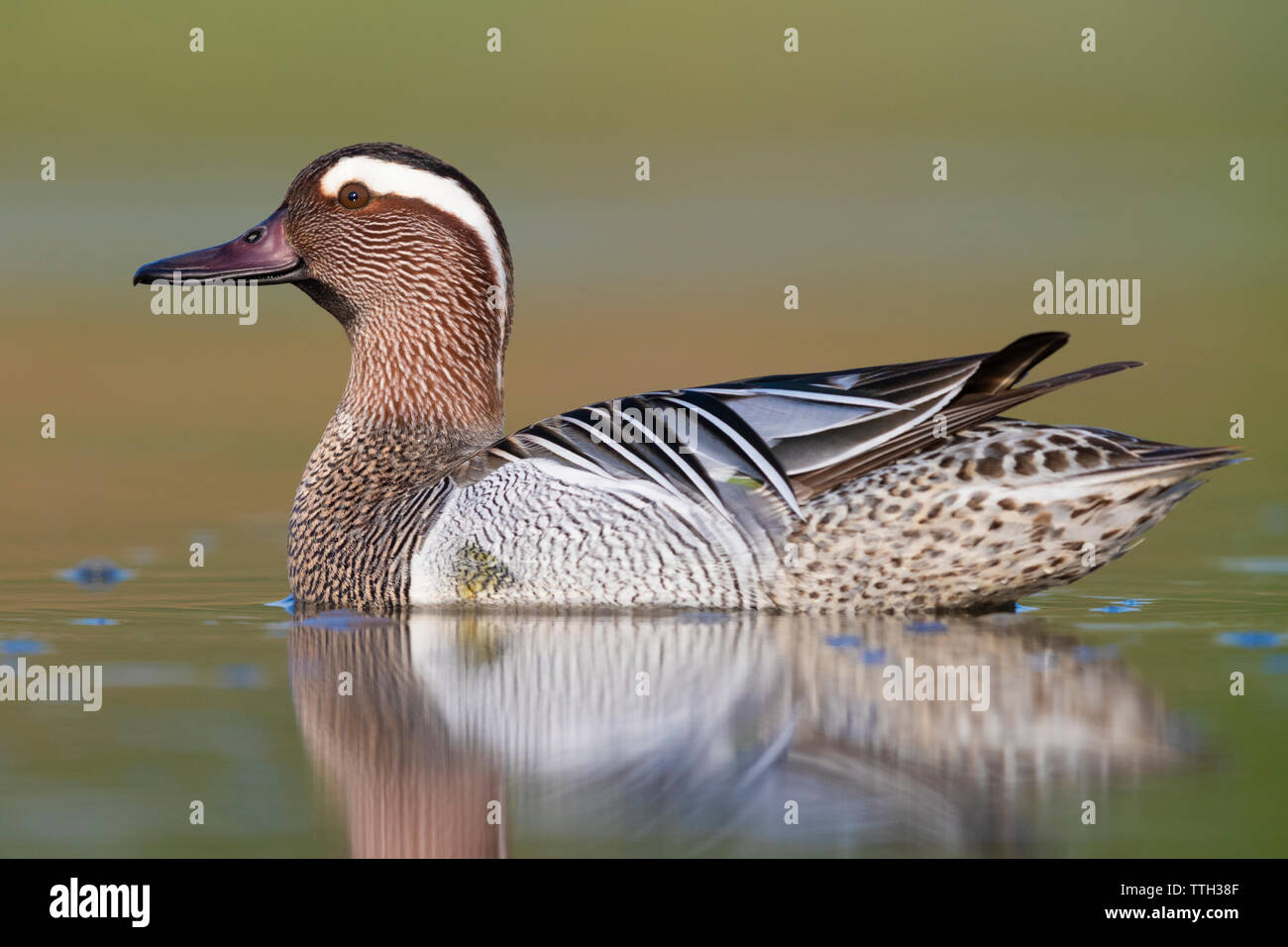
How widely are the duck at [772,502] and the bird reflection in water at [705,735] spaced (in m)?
0.22

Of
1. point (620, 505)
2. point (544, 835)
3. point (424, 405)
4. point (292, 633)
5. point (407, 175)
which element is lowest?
point (544, 835)

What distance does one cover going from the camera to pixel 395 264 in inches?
348

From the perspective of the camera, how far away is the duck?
7.38m

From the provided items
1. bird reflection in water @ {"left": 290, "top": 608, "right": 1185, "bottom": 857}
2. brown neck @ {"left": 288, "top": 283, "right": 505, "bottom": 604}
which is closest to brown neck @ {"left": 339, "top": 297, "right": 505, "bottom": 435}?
brown neck @ {"left": 288, "top": 283, "right": 505, "bottom": 604}

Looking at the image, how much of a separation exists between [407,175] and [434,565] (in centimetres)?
200

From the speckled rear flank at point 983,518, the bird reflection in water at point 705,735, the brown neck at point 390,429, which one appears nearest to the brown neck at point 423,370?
the brown neck at point 390,429

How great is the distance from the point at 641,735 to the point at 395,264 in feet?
12.4

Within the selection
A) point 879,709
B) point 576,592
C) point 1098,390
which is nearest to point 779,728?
point 879,709

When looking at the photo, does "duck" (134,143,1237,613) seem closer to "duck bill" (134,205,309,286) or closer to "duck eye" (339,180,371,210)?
"duck bill" (134,205,309,286)

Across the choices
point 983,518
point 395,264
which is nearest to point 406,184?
point 395,264

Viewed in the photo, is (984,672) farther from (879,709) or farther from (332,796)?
(332,796)

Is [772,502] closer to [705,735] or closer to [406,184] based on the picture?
[705,735]

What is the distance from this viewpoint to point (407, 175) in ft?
28.8

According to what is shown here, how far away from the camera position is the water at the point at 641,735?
4820 mm
